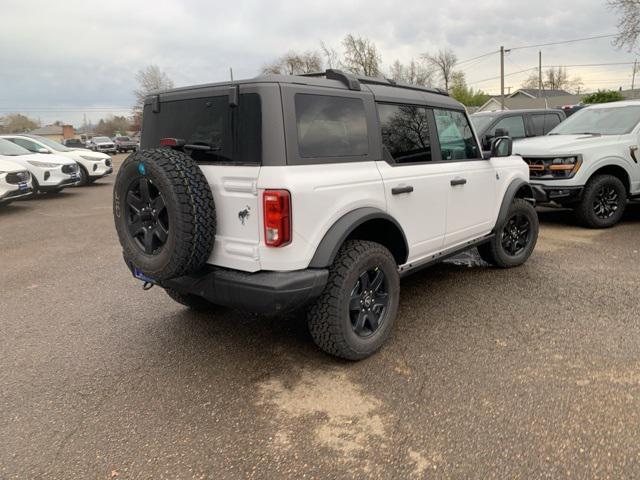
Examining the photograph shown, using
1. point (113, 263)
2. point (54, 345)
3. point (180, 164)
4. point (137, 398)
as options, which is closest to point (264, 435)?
point (137, 398)

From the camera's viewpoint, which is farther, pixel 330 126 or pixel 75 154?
pixel 75 154

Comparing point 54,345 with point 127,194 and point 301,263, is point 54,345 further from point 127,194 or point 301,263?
point 301,263

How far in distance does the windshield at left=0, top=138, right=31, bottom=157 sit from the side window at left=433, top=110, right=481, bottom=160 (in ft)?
37.8

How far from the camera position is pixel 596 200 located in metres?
6.95

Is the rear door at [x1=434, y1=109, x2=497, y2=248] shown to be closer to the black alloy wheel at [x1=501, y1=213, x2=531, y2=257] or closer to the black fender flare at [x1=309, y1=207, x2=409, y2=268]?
the black alloy wheel at [x1=501, y1=213, x2=531, y2=257]

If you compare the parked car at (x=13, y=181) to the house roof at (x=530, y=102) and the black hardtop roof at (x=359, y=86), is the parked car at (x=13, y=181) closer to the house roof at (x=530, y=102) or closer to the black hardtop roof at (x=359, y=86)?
the black hardtop roof at (x=359, y=86)

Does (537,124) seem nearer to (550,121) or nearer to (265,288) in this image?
(550,121)

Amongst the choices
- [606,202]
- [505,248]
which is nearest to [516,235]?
[505,248]

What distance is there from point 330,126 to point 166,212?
1172 millimetres

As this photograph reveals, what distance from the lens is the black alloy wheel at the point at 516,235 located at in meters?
5.10

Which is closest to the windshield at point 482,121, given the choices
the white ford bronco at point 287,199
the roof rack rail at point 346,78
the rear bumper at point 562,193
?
the rear bumper at point 562,193

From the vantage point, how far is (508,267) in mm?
5105

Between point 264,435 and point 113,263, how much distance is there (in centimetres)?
420

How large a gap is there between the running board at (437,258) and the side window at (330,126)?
1011 mm
